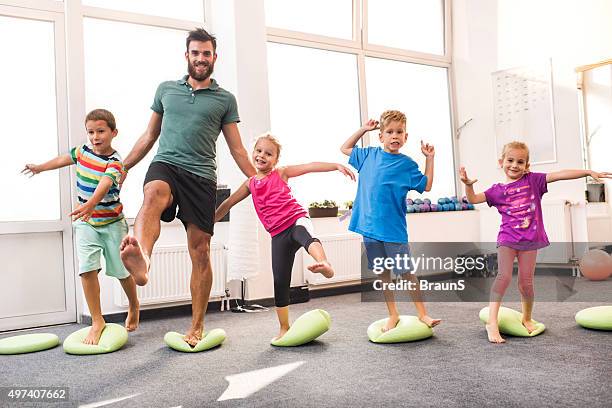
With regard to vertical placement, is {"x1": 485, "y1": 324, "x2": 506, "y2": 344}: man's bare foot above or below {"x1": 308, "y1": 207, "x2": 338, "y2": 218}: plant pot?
below

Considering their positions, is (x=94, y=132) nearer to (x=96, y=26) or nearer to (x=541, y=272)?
(x=96, y=26)

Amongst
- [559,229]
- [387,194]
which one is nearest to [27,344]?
[387,194]

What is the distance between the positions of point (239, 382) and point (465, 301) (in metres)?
2.72

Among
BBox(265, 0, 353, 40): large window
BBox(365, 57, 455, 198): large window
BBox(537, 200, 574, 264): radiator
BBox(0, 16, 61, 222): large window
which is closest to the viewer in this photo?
BBox(0, 16, 61, 222): large window

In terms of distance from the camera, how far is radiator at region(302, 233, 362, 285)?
17.4ft

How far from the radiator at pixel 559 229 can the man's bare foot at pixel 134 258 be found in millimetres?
4757

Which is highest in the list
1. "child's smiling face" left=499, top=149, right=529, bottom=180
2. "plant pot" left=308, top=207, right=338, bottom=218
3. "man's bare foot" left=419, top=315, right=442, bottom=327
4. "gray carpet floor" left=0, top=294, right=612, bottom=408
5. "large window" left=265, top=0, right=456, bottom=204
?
"large window" left=265, top=0, right=456, bottom=204

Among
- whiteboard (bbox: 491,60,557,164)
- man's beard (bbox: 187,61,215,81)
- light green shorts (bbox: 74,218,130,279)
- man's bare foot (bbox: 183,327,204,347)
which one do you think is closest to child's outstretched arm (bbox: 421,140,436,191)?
man's beard (bbox: 187,61,215,81)

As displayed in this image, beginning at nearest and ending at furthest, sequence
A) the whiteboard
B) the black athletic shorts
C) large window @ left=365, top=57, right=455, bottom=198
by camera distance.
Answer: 1. the black athletic shorts
2. the whiteboard
3. large window @ left=365, top=57, right=455, bottom=198

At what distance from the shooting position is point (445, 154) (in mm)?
6879

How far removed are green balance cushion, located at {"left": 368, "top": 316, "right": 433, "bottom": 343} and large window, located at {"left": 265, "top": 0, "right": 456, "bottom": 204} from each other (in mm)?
2363

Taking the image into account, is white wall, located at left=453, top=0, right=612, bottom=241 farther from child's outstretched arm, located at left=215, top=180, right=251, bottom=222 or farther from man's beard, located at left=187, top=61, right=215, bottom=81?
man's beard, located at left=187, top=61, right=215, bottom=81

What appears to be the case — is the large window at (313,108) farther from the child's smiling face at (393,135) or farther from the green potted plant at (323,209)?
the child's smiling face at (393,135)

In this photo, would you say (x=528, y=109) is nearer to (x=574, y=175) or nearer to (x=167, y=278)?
(x=574, y=175)
